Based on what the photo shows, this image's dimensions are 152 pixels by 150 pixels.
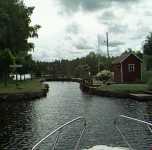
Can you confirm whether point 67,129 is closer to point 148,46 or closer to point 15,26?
point 15,26

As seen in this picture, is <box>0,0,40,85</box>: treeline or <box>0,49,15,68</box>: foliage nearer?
<box>0,49,15,68</box>: foliage

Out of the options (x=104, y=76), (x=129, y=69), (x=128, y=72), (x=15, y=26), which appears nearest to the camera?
(x=15, y=26)

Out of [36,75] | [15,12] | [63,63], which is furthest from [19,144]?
[63,63]

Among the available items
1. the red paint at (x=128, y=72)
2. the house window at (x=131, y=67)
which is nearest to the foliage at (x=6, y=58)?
the red paint at (x=128, y=72)

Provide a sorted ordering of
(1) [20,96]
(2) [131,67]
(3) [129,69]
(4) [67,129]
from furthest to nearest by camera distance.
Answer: (2) [131,67], (3) [129,69], (1) [20,96], (4) [67,129]

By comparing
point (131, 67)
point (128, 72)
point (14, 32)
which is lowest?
point (128, 72)

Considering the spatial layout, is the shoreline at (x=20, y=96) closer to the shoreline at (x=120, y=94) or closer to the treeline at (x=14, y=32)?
the shoreline at (x=120, y=94)

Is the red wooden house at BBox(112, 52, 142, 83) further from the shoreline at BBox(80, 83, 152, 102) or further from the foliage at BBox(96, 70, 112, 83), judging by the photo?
the shoreline at BBox(80, 83, 152, 102)

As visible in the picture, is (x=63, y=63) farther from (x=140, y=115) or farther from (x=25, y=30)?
(x=140, y=115)

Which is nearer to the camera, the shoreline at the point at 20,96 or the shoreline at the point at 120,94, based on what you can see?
the shoreline at the point at 120,94

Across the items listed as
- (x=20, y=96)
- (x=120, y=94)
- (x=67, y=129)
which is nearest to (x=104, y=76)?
(x=120, y=94)

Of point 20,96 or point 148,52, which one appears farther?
point 148,52

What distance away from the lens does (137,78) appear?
A: 231 feet

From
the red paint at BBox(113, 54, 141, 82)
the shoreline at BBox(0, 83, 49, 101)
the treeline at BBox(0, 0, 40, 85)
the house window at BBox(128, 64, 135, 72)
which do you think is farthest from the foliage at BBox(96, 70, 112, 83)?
the shoreline at BBox(0, 83, 49, 101)
